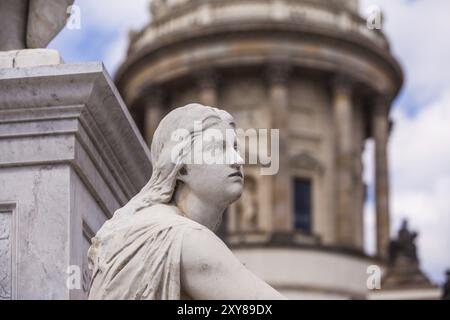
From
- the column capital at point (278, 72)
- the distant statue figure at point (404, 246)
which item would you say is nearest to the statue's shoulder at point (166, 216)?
the distant statue figure at point (404, 246)

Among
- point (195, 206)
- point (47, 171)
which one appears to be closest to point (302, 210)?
point (47, 171)

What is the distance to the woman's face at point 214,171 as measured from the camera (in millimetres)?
4992

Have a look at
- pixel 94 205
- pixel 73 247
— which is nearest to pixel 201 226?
pixel 73 247

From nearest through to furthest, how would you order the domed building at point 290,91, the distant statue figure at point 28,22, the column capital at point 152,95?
1. the distant statue figure at point 28,22
2. the domed building at point 290,91
3. the column capital at point 152,95

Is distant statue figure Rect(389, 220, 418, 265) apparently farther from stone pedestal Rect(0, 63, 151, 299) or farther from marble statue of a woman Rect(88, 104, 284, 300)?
marble statue of a woman Rect(88, 104, 284, 300)

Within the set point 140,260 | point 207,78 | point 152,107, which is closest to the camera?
point 140,260

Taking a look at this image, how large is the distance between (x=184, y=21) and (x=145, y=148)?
1965 inches

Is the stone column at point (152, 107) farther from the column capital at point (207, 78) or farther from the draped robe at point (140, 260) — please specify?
the draped robe at point (140, 260)

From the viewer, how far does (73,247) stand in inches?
245

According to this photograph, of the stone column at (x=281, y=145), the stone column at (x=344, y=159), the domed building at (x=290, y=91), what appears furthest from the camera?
the stone column at (x=344, y=159)

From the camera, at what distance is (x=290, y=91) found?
56.7 metres

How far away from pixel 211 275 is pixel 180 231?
0.16m

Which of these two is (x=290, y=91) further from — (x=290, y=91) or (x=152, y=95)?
(x=152, y=95)

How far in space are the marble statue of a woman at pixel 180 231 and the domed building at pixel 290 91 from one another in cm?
4851
